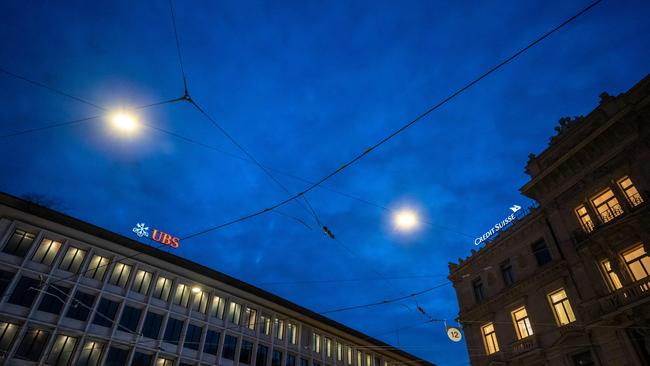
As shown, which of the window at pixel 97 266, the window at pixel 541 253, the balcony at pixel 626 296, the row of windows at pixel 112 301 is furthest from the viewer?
the window at pixel 97 266

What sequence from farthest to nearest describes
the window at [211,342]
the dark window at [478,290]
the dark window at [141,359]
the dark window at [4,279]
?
the window at [211,342]
the dark window at [141,359]
the dark window at [478,290]
the dark window at [4,279]

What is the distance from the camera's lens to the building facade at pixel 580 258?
19.9m

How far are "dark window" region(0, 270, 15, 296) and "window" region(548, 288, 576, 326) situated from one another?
132 feet

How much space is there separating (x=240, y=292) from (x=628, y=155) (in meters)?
38.2

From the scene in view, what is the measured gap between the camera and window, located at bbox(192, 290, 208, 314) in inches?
1565

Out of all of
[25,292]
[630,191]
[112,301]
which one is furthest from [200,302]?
[630,191]

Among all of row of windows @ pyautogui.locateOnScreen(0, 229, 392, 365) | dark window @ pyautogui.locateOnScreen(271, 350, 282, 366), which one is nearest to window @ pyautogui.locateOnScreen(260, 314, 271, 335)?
row of windows @ pyautogui.locateOnScreen(0, 229, 392, 365)

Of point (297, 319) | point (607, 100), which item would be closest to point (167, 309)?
point (297, 319)

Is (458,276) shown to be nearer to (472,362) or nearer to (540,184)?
(472,362)

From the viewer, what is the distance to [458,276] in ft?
107

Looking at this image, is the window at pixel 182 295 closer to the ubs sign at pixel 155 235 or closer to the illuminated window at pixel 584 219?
the ubs sign at pixel 155 235

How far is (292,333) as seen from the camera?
4706 centimetres

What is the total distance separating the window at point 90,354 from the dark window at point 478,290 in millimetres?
31552

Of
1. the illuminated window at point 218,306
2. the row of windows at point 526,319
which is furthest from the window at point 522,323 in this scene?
the illuminated window at point 218,306
